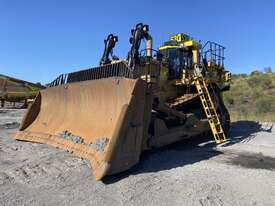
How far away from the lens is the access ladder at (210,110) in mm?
9812

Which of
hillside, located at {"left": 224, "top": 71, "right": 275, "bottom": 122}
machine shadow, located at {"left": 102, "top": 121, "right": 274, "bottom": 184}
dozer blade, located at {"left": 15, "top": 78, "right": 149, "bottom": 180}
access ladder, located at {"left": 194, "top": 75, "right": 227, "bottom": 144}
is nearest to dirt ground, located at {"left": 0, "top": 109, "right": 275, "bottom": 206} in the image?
machine shadow, located at {"left": 102, "top": 121, "right": 274, "bottom": 184}

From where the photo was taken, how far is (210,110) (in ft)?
33.7

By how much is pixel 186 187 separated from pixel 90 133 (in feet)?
7.80

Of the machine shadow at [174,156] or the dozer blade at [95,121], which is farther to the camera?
the machine shadow at [174,156]

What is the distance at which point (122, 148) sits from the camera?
604 centimetres

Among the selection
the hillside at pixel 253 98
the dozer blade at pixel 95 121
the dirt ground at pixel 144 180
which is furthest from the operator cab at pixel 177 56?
the hillside at pixel 253 98

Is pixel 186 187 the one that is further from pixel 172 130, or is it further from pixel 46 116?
pixel 46 116

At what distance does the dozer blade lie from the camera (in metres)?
6.03

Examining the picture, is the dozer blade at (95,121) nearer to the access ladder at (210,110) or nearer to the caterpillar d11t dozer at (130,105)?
the caterpillar d11t dozer at (130,105)

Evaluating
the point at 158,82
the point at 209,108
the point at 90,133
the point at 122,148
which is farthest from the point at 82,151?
the point at 209,108

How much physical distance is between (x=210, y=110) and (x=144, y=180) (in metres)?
4.95

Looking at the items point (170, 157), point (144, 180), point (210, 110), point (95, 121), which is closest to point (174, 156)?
point (170, 157)

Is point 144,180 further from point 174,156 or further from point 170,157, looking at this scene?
point 174,156

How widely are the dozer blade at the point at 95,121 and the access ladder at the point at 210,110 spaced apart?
3.57 m
